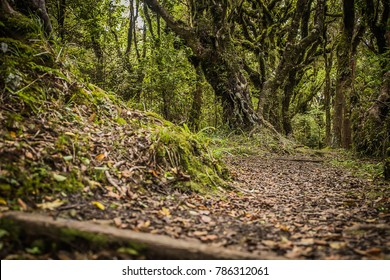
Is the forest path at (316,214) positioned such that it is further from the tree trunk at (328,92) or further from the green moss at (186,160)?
the tree trunk at (328,92)

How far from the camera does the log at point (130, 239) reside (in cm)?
168

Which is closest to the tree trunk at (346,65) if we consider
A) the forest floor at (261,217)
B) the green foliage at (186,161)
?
the forest floor at (261,217)

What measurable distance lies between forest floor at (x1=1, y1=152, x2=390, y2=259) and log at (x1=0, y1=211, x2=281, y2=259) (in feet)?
0.36

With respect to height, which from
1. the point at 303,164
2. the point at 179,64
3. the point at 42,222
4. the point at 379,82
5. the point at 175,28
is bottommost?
the point at 303,164

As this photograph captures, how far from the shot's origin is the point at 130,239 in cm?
172

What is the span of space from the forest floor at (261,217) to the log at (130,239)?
11cm

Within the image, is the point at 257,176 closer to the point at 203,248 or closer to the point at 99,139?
the point at 99,139

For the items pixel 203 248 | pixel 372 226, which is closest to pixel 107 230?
pixel 203 248

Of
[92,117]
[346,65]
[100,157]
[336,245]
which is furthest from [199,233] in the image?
[346,65]

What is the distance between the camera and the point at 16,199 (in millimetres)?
1959

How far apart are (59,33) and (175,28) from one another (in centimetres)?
332

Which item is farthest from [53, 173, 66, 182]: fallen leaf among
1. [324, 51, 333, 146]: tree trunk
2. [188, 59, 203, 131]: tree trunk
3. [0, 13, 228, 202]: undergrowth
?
[324, 51, 333, 146]: tree trunk

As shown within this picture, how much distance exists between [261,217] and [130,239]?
4.72ft

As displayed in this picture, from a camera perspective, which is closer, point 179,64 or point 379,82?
point 379,82
